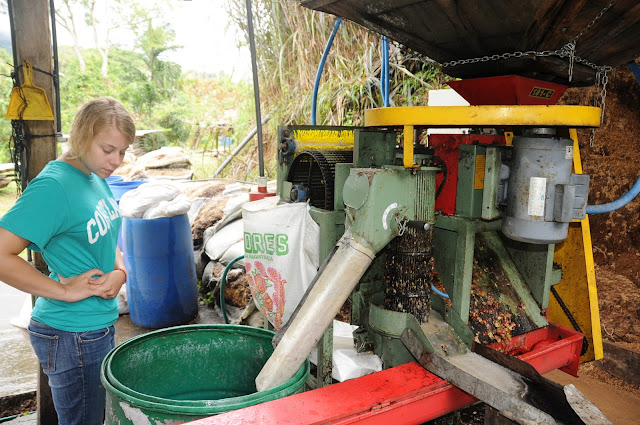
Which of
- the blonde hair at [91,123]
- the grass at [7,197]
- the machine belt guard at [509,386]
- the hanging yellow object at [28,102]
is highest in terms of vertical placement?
the hanging yellow object at [28,102]

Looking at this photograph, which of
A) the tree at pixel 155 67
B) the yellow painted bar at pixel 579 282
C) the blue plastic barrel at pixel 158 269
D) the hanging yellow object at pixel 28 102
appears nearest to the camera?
the yellow painted bar at pixel 579 282

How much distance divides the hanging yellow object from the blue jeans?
3.88 feet

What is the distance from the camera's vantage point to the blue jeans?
1.77m

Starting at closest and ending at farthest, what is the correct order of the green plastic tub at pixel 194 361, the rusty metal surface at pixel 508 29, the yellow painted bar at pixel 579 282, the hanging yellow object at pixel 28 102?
the rusty metal surface at pixel 508 29 → the green plastic tub at pixel 194 361 → the yellow painted bar at pixel 579 282 → the hanging yellow object at pixel 28 102

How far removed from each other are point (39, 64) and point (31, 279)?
4.73ft

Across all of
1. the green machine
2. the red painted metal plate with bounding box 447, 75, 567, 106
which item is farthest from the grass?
the red painted metal plate with bounding box 447, 75, 567, 106

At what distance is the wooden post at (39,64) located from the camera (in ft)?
7.93

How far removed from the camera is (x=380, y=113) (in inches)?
68.2

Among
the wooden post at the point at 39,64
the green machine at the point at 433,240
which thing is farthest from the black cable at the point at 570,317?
the wooden post at the point at 39,64

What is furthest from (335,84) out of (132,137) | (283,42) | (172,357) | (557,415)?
(557,415)

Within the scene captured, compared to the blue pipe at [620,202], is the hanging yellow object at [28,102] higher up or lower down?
higher up

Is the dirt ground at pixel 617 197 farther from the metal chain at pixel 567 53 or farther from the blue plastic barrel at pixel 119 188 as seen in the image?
the blue plastic barrel at pixel 119 188

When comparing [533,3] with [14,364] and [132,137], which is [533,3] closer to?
[132,137]

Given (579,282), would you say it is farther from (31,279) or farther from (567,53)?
(31,279)
